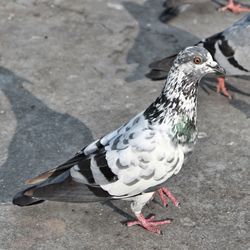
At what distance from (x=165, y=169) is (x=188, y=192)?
2.83ft

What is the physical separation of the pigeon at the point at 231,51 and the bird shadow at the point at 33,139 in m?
1.10

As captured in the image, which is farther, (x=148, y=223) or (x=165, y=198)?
(x=165, y=198)

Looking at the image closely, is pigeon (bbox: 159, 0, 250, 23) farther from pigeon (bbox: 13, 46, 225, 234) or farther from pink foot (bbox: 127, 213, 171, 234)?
pink foot (bbox: 127, 213, 171, 234)

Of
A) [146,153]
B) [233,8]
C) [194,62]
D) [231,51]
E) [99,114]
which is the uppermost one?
[194,62]

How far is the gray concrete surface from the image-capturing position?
5148mm

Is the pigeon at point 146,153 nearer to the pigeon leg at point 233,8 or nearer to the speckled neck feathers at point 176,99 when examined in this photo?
the speckled neck feathers at point 176,99

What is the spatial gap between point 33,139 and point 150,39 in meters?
2.54

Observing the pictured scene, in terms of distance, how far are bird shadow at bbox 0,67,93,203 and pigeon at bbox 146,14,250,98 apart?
110cm

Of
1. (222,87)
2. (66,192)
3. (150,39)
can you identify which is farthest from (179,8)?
(66,192)

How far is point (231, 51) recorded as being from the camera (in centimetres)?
663

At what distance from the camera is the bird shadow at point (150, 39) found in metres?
7.61

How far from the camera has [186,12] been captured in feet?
28.5

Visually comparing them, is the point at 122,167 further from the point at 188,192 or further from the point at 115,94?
the point at 115,94

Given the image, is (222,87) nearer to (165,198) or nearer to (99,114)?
(99,114)
